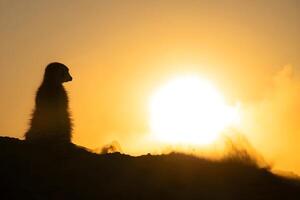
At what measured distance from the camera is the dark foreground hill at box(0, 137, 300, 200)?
12.7 m

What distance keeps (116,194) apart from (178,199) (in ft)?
4.01

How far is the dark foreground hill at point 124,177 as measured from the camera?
1267 centimetres

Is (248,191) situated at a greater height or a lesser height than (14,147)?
lesser

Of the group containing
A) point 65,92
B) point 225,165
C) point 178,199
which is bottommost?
point 178,199

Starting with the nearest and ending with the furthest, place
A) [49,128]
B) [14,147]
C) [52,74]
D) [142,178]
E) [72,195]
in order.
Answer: [72,195], [142,178], [14,147], [49,128], [52,74]

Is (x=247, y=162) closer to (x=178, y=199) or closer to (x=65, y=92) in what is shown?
(x=178, y=199)

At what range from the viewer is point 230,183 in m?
13.6

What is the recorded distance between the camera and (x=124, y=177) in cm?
1341

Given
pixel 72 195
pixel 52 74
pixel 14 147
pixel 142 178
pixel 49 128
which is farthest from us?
pixel 52 74

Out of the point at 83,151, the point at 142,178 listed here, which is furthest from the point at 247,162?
the point at 83,151

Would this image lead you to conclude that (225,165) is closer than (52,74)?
Yes

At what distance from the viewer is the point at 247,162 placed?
14586 millimetres

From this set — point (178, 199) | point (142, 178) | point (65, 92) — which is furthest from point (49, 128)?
point (178, 199)

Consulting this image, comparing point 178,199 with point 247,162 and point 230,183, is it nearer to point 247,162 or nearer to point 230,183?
point 230,183
